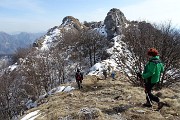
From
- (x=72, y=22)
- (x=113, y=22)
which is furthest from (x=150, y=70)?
(x=72, y=22)

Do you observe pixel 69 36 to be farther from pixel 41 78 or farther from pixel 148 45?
pixel 148 45

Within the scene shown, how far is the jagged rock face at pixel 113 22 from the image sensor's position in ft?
316

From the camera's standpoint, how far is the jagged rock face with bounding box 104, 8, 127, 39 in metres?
96.2

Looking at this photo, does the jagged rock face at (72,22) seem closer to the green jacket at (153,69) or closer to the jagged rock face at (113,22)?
the jagged rock face at (113,22)

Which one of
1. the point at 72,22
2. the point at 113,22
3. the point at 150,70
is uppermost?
the point at 72,22

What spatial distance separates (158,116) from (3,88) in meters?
46.5

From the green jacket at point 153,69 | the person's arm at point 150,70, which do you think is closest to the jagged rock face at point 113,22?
the green jacket at point 153,69

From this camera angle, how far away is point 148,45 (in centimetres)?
1958

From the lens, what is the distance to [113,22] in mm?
102688

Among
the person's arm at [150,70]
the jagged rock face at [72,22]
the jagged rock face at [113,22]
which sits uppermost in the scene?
the jagged rock face at [72,22]

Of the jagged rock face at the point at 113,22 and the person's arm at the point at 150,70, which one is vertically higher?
the jagged rock face at the point at 113,22

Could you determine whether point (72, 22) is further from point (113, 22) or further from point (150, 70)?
point (150, 70)

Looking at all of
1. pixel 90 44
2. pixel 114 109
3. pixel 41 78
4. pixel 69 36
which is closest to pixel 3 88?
pixel 41 78

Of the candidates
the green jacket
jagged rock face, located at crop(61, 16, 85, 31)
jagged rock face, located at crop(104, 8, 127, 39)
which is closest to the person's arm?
the green jacket
